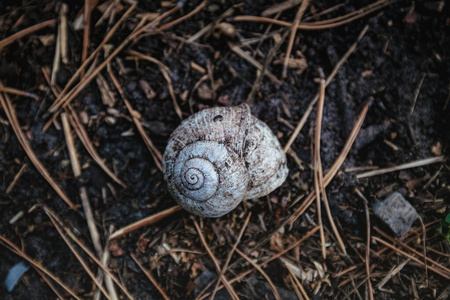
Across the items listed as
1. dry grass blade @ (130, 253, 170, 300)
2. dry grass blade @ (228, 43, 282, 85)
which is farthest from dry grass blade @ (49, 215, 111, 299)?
dry grass blade @ (228, 43, 282, 85)

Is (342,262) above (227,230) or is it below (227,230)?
below

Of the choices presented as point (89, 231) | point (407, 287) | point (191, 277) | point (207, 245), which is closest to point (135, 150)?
point (89, 231)

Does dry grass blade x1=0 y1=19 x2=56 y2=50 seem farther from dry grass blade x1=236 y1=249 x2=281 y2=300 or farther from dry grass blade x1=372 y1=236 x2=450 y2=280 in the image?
Answer: dry grass blade x1=372 y1=236 x2=450 y2=280

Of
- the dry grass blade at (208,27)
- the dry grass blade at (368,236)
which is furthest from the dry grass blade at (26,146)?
the dry grass blade at (368,236)

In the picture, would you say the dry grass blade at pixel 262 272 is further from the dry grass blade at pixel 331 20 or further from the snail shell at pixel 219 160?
the dry grass blade at pixel 331 20

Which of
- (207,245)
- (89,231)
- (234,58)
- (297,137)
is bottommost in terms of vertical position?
(207,245)

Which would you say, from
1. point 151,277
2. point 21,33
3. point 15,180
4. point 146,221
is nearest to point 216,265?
point 151,277

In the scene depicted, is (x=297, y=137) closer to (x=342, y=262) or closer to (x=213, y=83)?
(x=213, y=83)
